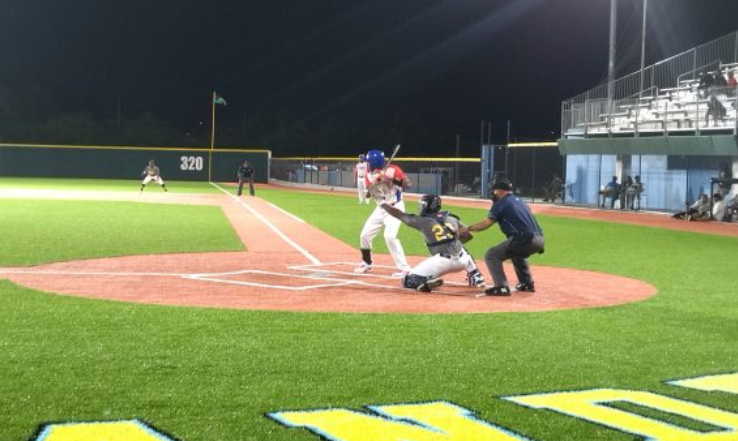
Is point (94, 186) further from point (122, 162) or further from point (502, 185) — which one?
point (502, 185)

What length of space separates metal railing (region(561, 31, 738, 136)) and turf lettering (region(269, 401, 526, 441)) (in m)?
26.3

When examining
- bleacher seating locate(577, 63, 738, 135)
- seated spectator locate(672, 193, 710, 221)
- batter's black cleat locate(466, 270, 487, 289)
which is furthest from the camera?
bleacher seating locate(577, 63, 738, 135)

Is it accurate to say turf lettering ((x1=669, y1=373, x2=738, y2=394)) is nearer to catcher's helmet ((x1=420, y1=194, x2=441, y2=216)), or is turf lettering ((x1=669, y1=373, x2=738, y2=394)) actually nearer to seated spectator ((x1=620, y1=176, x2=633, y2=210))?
catcher's helmet ((x1=420, y1=194, x2=441, y2=216))

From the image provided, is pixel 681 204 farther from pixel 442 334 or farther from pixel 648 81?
pixel 442 334

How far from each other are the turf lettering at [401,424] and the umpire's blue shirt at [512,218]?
5267 mm

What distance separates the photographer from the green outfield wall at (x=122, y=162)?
58.3 meters

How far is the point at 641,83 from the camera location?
34156mm

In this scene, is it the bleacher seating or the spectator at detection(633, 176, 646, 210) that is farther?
the spectator at detection(633, 176, 646, 210)

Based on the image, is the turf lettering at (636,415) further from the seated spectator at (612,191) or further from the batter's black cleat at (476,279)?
the seated spectator at (612,191)

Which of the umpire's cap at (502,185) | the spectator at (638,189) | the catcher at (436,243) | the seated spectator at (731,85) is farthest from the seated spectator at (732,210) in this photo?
the catcher at (436,243)

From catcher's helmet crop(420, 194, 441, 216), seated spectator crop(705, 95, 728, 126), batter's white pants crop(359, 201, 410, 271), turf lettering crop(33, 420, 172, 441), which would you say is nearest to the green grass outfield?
seated spectator crop(705, 95, 728, 126)

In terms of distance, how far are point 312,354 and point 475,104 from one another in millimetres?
81728

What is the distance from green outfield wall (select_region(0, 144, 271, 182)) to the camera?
58344mm

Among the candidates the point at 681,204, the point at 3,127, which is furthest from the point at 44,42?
the point at 681,204
